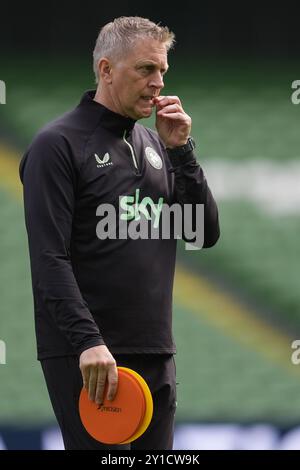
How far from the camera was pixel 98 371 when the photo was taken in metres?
3.02

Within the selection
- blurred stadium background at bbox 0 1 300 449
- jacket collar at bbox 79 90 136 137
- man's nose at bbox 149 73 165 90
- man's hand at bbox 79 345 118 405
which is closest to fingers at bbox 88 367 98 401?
man's hand at bbox 79 345 118 405

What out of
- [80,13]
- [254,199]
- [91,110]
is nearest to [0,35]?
[80,13]

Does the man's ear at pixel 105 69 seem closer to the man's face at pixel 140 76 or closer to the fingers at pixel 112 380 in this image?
the man's face at pixel 140 76

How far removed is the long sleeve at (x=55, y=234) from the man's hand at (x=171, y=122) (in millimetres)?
332

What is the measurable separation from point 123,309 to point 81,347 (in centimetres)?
24

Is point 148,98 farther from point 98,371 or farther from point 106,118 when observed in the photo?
point 98,371

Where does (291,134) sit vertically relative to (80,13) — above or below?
below

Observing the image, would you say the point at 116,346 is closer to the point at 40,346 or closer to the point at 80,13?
the point at 40,346

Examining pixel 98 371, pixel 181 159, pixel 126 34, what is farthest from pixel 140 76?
pixel 98 371

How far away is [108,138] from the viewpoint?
131 inches

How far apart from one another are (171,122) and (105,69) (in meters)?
0.25

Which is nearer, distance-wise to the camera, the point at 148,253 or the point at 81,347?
the point at 81,347

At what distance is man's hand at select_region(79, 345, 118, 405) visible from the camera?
9.87 ft

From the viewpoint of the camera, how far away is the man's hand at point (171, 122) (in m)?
3.36
